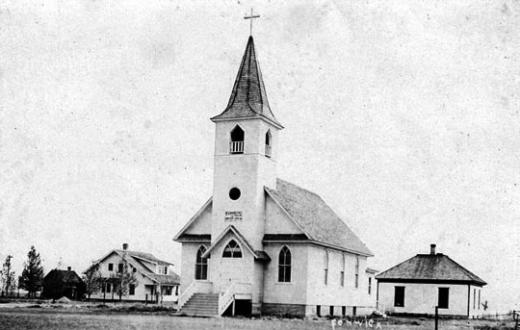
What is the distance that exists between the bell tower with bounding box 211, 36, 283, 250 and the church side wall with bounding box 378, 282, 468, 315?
1603cm

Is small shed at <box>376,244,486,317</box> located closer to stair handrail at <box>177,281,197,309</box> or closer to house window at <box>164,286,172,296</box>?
stair handrail at <box>177,281,197,309</box>

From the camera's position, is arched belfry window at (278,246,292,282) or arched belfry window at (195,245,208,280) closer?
arched belfry window at (278,246,292,282)

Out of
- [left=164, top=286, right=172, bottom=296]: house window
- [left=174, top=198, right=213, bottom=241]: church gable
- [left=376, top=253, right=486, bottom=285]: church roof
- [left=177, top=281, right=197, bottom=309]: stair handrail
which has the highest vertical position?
[left=174, top=198, right=213, bottom=241]: church gable

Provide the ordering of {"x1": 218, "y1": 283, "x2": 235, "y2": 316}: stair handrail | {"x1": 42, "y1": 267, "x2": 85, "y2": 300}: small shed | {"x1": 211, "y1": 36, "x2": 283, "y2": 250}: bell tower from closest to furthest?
{"x1": 218, "y1": 283, "x2": 235, "y2": 316}: stair handrail
{"x1": 211, "y1": 36, "x2": 283, "y2": 250}: bell tower
{"x1": 42, "y1": 267, "x2": 85, "y2": 300}: small shed

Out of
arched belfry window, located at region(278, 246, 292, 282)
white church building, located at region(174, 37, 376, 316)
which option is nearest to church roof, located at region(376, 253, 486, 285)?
white church building, located at region(174, 37, 376, 316)

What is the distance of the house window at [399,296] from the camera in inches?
2077

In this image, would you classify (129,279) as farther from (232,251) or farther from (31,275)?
(232,251)

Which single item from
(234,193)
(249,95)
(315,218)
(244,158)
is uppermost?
(249,95)

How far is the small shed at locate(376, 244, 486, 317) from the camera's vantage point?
51125mm

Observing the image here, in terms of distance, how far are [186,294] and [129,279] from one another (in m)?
36.0

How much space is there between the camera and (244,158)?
40.6 meters

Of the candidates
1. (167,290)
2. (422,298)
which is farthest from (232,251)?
(167,290)

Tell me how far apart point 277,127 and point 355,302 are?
13.7 metres

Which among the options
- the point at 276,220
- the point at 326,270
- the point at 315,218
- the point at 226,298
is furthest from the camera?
the point at 315,218
